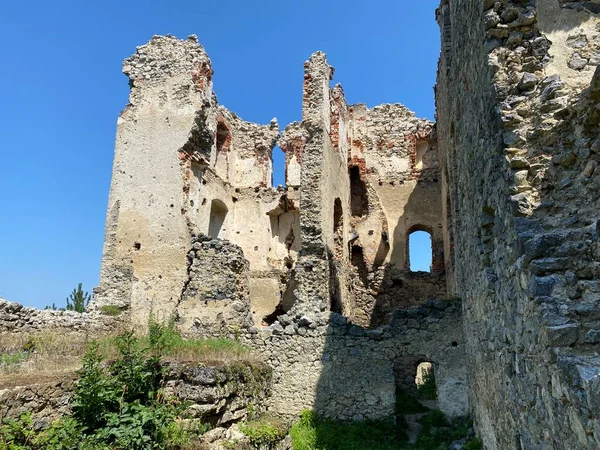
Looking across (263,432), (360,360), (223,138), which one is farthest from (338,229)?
(263,432)

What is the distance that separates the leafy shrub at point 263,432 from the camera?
767cm

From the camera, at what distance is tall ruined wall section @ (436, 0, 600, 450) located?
295cm

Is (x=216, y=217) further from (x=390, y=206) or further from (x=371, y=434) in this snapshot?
(x=371, y=434)

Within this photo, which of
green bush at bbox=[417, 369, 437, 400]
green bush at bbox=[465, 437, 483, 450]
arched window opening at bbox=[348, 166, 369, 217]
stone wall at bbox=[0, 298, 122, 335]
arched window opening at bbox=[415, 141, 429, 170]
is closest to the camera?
green bush at bbox=[465, 437, 483, 450]

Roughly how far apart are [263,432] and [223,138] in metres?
14.6

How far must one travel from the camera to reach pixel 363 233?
1766cm

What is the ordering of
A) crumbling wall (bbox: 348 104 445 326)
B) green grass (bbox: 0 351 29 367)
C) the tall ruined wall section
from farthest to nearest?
A: crumbling wall (bbox: 348 104 445 326), green grass (bbox: 0 351 29 367), the tall ruined wall section

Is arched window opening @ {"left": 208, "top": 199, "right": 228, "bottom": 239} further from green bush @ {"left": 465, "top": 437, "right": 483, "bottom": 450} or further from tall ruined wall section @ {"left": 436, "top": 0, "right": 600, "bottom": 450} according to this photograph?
tall ruined wall section @ {"left": 436, "top": 0, "right": 600, "bottom": 450}

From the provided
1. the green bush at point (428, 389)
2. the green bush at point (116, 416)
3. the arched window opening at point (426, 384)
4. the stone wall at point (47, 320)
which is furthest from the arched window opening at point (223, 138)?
the green bush at point (116, 416)

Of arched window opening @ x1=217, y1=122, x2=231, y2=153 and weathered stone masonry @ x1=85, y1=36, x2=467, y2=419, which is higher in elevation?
arched window opening @ x1=217, y1=122, x2=231, y2=153

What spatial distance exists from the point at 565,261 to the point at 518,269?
18.3 inches

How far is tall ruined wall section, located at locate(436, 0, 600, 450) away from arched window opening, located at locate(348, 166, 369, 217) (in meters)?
12.5

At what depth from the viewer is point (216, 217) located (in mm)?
18734

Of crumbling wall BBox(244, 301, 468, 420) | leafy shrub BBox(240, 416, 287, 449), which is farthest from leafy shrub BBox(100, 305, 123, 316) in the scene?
leafy shrub BBox(240, 416, 287, 449)
